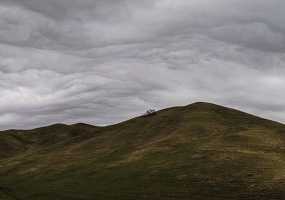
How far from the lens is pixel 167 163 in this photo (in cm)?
10056

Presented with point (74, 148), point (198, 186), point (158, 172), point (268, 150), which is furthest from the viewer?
point (74, 148)

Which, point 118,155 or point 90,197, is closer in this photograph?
point 90,197

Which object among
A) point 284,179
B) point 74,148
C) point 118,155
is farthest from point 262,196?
point 74,148

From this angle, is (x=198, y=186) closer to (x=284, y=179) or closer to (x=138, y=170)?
(x=284, y=179)

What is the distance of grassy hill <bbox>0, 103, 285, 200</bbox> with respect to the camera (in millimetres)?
77125

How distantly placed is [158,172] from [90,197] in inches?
869

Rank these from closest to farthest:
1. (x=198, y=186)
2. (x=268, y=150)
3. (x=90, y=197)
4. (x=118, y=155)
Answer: (x=90, y=197), (x=198, y=186), (x=268, y=150), (x=118, y=155)

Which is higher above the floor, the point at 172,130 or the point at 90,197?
the point at 172,130

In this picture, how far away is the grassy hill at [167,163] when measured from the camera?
7712cm

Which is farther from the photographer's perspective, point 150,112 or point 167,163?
point 150,112

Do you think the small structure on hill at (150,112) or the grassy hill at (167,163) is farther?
the small structure on hill at (150,112)

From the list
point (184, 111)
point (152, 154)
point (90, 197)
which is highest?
point (184, 111)

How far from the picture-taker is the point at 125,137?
471ft

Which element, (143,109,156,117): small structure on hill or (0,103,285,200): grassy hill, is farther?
(143,109,156,117): small structure on hill
